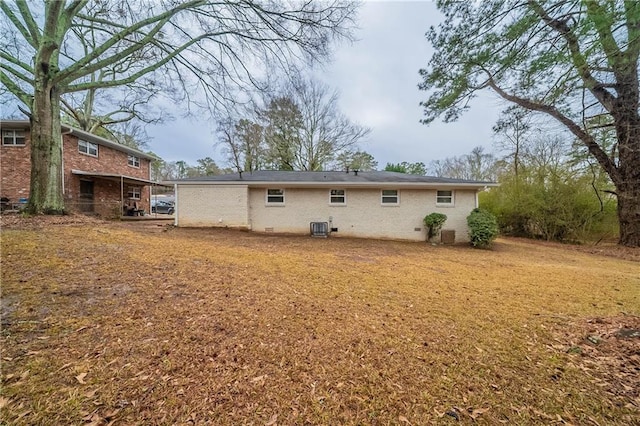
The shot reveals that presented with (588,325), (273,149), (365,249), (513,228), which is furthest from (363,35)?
(273,149)

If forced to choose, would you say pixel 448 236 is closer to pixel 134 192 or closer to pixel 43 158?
pixel 43 158

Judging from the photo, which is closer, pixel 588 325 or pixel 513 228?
pixel 588 325

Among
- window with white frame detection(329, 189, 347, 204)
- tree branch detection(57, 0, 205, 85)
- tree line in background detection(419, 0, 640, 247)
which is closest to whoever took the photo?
tree line in background detection(419, 0, 640, 247)

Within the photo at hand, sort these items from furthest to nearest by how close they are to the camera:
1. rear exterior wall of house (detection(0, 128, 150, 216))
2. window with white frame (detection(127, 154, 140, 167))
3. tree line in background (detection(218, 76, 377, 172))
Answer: tree line in background (detection(218, 76, 377, 172)) < window with white frame (detection(127, 154, 140, 167)) < rear exterior wall of house (detection(0, 128, 150, 216))

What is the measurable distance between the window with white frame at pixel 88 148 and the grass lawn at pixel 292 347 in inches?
495

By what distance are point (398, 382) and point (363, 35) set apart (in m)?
9.23

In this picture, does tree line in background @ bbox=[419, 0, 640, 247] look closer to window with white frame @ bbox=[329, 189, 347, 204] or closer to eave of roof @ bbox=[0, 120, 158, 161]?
window with white frame @ bbox=[329, 189, 347, 204]

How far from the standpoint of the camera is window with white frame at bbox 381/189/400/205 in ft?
36.0

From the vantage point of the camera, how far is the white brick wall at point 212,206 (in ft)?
35.1

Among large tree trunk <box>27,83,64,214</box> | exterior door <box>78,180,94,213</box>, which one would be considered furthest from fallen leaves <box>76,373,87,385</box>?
exterior door <box>78,180,94,213</box>

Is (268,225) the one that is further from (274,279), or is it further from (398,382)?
(398,382)

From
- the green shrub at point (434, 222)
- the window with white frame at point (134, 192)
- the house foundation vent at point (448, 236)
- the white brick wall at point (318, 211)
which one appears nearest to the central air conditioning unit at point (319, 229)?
the white brick wall at point (318, 211)

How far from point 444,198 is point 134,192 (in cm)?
2048

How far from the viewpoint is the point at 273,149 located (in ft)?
70.3
